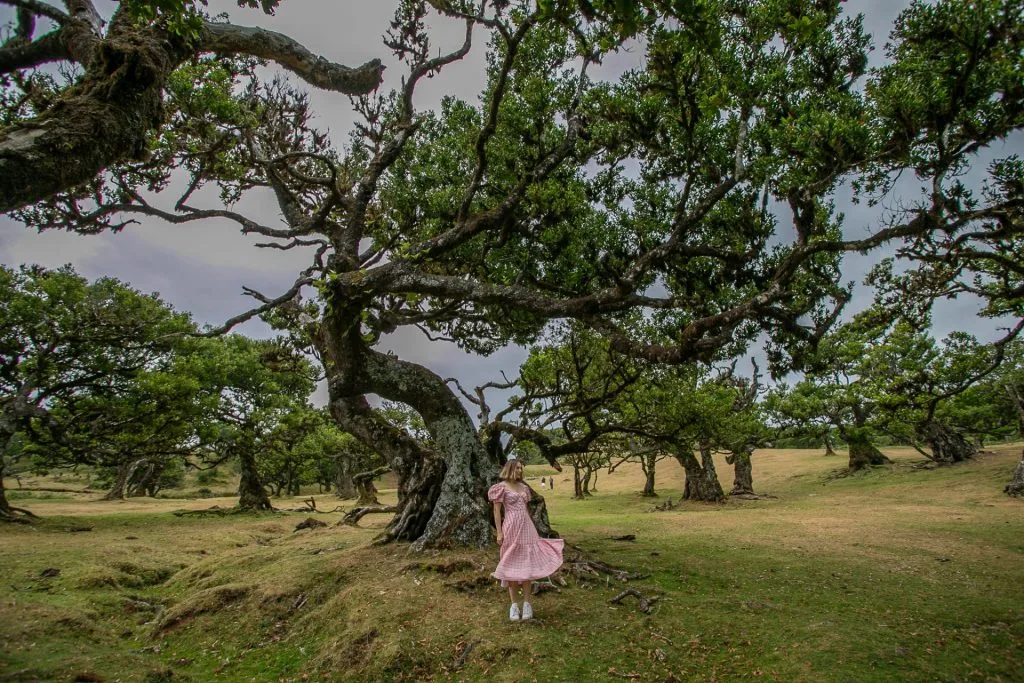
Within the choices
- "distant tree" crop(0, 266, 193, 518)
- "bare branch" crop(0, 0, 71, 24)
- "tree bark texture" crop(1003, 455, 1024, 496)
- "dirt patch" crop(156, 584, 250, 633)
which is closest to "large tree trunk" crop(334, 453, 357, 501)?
"distant tree" crop(0, 266, 193, 518)

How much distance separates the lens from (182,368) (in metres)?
20.9

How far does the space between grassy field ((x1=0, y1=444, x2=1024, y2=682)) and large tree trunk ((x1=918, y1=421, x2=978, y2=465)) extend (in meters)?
21.3

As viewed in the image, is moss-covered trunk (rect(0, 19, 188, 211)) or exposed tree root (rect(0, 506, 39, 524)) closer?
moss-covered trunk (rect(0, 19, 188, 211))

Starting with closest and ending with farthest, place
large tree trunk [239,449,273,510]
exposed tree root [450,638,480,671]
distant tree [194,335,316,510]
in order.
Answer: exposed tree root [450,638,480,671] → distant tree [194,335,316,510] → large tree trunk [239,449,273,510]

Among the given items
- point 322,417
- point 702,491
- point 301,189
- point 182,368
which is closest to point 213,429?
point 182,368

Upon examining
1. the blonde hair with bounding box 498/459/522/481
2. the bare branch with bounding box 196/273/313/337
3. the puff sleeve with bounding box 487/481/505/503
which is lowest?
the puff sleeve with bounding box 487/481/505/503

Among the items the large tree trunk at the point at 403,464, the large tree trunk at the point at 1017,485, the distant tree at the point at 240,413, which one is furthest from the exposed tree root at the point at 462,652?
the large tree trunk at the point at 1017,485

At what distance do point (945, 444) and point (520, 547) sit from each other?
35733 mm

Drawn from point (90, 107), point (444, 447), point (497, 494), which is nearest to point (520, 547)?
point (497, 494)

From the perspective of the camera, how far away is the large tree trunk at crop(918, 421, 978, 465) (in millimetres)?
30188

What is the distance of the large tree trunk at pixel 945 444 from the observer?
30.2 metres

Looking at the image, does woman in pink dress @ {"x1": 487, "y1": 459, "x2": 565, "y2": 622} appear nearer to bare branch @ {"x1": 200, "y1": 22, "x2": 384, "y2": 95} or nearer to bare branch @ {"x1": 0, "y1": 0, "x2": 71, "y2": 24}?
bare branch @ {"x1": 200, "y1": 22, "x2": 384, "y2": 95}

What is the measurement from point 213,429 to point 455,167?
17205 millimetres

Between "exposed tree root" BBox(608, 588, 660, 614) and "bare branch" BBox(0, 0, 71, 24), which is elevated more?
"bare branch" BBox(0, 0, 71, 24)
